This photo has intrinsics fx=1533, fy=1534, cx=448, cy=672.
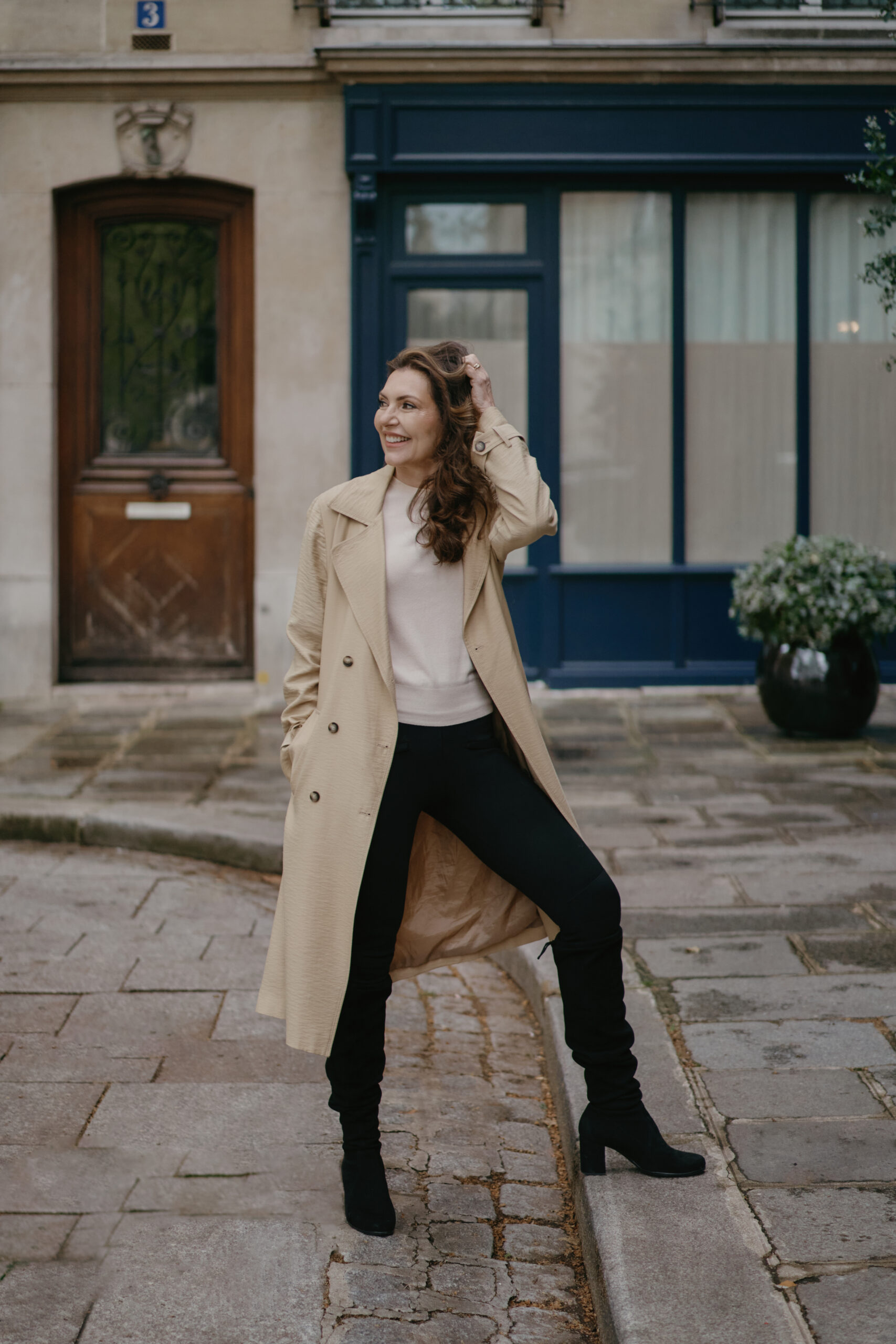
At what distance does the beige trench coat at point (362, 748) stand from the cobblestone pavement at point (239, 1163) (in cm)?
50

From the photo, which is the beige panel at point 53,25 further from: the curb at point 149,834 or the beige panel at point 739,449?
the curb at point 149,834

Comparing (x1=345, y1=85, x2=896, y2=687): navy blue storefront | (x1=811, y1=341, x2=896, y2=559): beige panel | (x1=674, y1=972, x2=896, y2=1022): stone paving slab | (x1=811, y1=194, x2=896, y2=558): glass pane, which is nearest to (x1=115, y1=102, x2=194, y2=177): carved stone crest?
(x1=345, y1=85, x2=896, y2=687): navy blue storefront

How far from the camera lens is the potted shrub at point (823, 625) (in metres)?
8.67

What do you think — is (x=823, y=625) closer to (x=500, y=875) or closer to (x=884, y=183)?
(x=884, y=183)

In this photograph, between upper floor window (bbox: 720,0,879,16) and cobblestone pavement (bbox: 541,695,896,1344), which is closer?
cobblestone pavement (bbox: 541,695,896,1344)

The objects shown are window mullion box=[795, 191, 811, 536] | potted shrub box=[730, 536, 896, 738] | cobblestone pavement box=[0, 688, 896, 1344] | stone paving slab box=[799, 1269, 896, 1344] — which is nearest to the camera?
stone paving slab box=[799, 1269, 896, 1344]

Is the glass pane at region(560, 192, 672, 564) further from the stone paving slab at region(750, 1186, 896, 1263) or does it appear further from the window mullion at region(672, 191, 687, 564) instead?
the stone paving slab at region(750, 1186, 896, 1263)

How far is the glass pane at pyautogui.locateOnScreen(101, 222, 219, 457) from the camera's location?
35.8 feet

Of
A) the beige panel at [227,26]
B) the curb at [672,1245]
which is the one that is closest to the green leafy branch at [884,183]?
the beige panel at [227,26]

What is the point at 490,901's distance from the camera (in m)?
3.47

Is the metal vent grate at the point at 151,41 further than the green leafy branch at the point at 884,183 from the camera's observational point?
Yes

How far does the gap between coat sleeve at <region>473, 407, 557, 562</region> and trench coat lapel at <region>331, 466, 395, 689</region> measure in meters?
0.24

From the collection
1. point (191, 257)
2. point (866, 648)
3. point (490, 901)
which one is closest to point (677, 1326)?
point (490, 901)

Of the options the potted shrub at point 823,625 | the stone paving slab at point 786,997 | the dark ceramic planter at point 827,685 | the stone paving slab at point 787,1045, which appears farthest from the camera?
the dark ceramic planter at point 827,685
